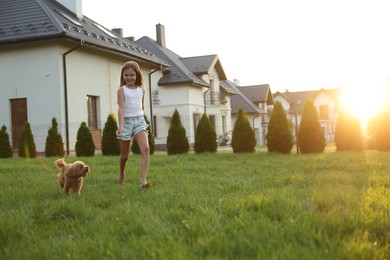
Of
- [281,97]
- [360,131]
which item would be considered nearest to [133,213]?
[360,131]

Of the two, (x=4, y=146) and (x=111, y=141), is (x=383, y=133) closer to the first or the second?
(x=111, y=141)

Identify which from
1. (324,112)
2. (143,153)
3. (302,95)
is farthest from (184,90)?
(302,95)

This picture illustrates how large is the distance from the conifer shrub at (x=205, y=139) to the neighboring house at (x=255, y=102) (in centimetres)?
3219

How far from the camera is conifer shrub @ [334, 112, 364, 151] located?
1531 centimetres

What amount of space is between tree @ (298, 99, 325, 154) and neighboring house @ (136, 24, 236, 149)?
1433 centimetres

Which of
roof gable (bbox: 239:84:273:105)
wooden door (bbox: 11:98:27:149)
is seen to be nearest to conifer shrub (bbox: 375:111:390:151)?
wooden door (bbox: 11:98:27:149)

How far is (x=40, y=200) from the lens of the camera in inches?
198

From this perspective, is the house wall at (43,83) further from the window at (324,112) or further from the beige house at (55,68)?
the window at (324,112)

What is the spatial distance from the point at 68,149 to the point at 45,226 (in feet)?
47.7

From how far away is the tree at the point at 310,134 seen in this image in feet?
48.9

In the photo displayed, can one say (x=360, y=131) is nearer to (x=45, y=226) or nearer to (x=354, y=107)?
(x=354, y=107)

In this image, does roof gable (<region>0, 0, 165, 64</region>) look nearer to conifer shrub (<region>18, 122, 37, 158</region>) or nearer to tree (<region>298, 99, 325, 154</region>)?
conifer shrub (<region>18, 122, 37, 158</region>)

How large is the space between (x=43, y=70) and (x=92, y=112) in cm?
343

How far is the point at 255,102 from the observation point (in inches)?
2112
